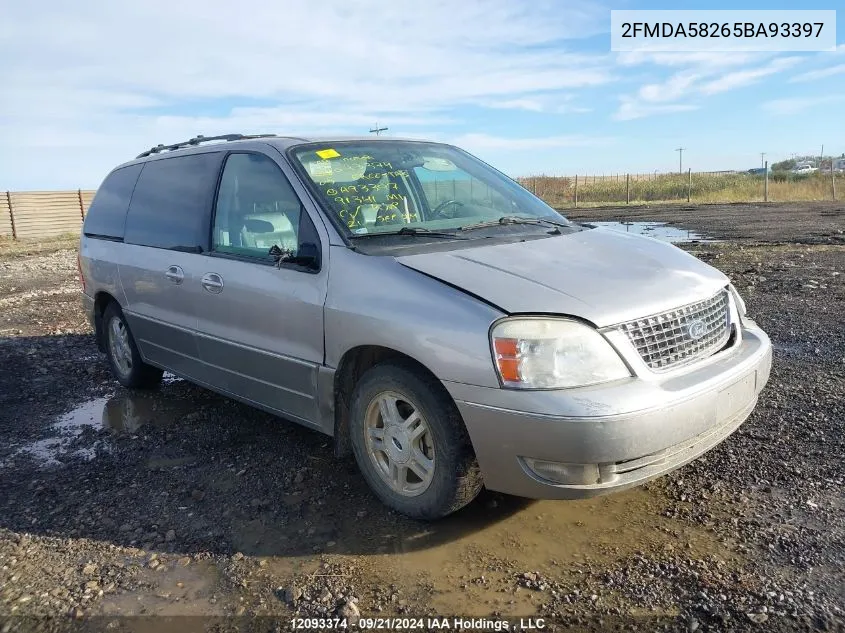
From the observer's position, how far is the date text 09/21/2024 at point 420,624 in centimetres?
250

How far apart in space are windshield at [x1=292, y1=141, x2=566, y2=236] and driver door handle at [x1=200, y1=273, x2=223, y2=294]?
2.81 feet

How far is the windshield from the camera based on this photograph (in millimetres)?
3690

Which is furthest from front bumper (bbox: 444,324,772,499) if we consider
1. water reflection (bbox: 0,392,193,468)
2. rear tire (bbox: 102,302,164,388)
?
rear tire (bbox: 102,302,164,388)

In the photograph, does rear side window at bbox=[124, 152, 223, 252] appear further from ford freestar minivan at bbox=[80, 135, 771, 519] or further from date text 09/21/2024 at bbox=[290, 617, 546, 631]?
date text 09/21/2024 at bbox=[290, 617, 546, 631]

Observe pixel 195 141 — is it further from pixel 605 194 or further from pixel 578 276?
pixel 605 194

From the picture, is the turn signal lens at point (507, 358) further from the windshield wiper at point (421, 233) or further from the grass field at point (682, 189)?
the grass field at point (682, 189)

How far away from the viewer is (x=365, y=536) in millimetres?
3174

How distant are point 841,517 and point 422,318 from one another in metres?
2.09

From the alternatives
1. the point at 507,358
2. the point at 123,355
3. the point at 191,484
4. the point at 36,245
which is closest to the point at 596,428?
the point at 507,358

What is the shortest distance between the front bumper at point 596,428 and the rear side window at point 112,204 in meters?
3.74

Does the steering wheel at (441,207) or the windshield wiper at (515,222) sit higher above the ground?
the steering wheel at (441,207)

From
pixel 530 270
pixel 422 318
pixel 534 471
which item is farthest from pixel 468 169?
pixel 534 471

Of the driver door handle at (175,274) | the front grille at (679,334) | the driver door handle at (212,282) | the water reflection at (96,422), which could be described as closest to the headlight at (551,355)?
the front grille at (679,334)

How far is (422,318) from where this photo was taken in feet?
9.62
